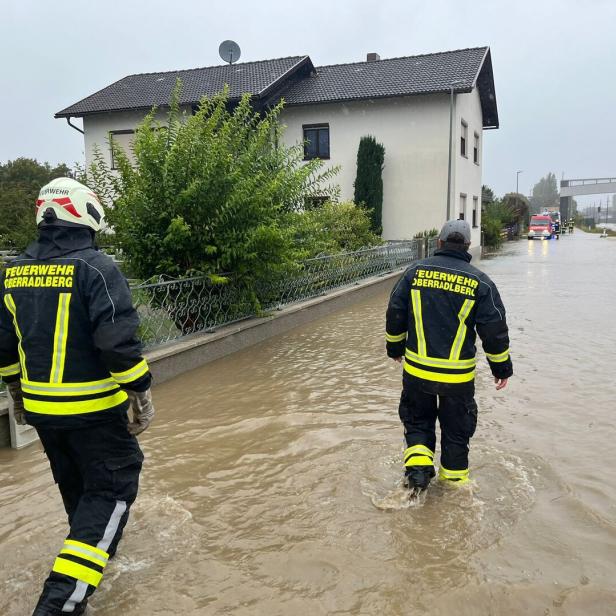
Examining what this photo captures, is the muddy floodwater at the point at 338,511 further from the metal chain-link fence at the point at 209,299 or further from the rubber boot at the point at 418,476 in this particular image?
the metal chain-link fence at the point at 209,299

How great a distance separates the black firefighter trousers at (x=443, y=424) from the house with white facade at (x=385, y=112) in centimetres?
1732

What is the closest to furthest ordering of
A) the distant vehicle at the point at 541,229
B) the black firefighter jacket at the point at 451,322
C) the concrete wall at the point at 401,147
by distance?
the black firefighter jacket at the point at 451,322 < the concrete wall at the point at 401,147 < the distant vehicle at the point at 541,229

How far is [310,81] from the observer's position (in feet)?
76.6

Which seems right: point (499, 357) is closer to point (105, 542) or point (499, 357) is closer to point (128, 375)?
point (128, 375)

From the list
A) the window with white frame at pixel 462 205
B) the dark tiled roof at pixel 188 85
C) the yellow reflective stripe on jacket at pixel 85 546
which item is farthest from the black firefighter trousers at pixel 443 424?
the window with white frame at pixel 462 205

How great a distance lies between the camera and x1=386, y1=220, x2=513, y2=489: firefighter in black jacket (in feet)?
11.2

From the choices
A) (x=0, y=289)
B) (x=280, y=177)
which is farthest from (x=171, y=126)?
(x=0, y=289)

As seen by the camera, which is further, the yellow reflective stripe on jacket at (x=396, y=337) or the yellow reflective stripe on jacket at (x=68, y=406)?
the yellow reflective stripe on jacket at (x=396, y=337)

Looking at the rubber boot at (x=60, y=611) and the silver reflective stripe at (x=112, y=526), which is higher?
the silver reflective stripe at (x=112, y=526)

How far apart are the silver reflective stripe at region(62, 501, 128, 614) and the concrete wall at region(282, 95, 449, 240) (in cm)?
1916

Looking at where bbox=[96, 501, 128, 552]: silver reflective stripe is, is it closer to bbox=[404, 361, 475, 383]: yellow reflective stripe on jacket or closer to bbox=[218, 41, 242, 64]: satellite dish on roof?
bbox=[404, 361, 475, 383]: yellow reflective stripe on jacket

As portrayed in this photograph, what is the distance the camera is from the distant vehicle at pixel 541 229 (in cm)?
3875

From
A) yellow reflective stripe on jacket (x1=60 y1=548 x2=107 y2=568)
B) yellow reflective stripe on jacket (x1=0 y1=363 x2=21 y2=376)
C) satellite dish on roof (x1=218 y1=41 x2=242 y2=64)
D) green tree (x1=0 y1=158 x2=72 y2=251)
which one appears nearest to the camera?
yellow reflective stripe on jacket (x1=60 y1=548 x2=107 y2=568)

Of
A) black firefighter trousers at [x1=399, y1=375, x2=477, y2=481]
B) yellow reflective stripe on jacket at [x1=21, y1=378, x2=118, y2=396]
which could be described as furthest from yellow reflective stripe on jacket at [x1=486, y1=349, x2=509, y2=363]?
yellow reflective stripe on jacket at [x1=21, y1=378, x2=118, y2=396]
